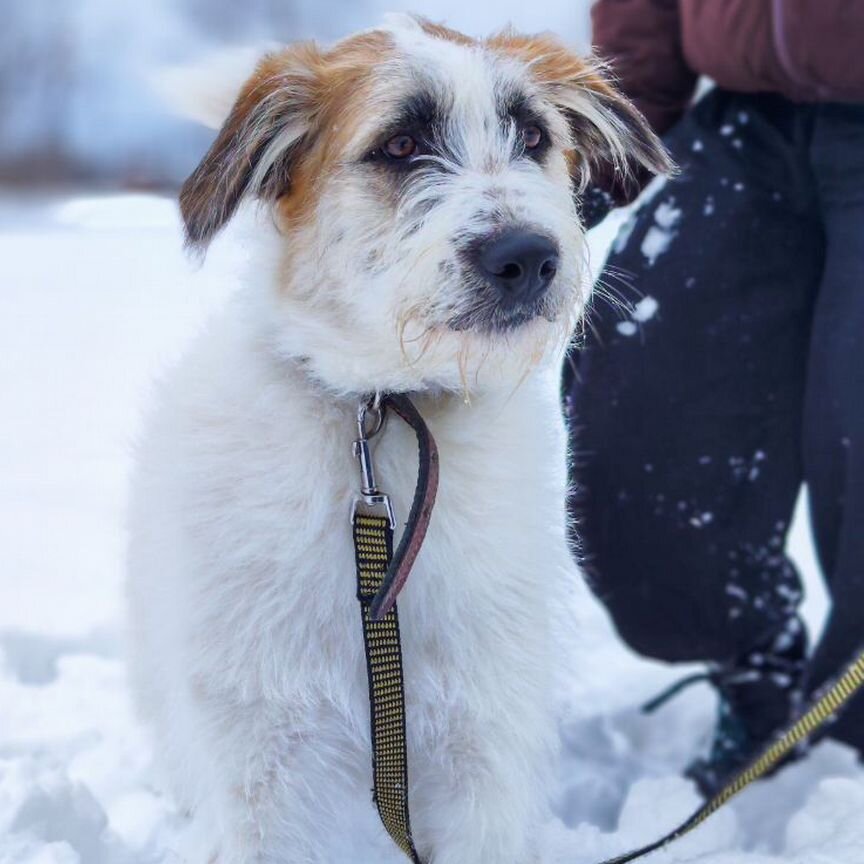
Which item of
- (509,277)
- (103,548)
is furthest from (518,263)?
(103,548)

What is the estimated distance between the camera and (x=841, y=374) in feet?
7.95

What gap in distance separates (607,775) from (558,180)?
165cm

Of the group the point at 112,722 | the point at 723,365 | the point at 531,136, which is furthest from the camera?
the point at 112,722

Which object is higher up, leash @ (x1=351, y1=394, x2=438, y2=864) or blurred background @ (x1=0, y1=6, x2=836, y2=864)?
leash @ (x1=351, y1=394, x2=438, y2=864)

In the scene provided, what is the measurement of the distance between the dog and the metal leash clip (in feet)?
0.11

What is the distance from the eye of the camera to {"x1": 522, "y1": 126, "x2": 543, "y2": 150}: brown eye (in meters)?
2.02

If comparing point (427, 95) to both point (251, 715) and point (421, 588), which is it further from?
point (251, 715)

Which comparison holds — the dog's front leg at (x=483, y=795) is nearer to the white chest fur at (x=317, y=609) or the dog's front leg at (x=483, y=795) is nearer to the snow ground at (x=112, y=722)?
the white chest fur at (x=317, y=609)

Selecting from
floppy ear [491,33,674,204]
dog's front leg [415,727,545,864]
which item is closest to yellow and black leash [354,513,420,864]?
dog's front leg [415,727,545,864]

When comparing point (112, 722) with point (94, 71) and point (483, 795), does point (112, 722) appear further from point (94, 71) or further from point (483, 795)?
point (94, 71)

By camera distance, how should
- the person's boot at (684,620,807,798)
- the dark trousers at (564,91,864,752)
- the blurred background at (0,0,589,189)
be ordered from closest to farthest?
the dark trousers at (564,91,864,752) < the person's boot at (684,620,807,798) < the blurred background at (0,0,589,189)

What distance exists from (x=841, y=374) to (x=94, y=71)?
14.9m

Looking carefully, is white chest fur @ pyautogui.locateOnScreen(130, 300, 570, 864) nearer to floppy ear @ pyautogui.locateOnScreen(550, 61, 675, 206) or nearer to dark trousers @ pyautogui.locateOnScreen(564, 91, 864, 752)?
floppy ear @ pyautogui.locateOnScreen(550, 61, 675, 206)

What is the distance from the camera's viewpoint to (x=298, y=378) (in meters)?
1.88
